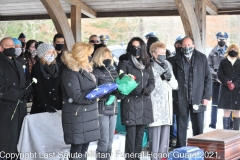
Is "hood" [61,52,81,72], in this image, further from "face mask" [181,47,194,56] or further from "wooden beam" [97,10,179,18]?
"wooden beam" [97,10,179,18]

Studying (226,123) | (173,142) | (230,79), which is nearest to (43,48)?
(173,142)

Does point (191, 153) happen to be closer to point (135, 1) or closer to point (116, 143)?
point (116, 143)

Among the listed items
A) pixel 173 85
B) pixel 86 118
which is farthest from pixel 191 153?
pixel 173 85

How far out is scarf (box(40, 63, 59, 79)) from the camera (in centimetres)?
637

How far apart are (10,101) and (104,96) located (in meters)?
1.11

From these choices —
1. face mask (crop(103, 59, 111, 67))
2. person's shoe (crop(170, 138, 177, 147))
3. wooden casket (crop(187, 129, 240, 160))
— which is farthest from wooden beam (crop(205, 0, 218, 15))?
wooden casket (crop(187, 129, 240, 160))

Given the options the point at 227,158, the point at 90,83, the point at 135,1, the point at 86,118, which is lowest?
the point at 227,158

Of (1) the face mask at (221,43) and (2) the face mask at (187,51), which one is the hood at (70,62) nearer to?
(2) the face mask at (187,51)

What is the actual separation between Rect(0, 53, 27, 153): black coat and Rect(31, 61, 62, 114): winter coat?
0.93ft

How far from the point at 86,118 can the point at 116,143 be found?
195cm

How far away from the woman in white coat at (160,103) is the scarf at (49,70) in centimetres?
126

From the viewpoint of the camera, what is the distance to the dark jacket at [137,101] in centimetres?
623

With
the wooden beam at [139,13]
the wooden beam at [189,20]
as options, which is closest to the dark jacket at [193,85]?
the wooden beam at [189,20]

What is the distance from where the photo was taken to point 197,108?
722 centimetres
